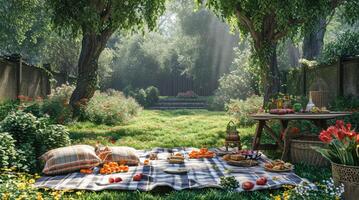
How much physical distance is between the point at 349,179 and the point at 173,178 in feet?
7.96

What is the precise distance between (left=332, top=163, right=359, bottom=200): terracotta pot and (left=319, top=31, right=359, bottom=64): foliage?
718 centimetres

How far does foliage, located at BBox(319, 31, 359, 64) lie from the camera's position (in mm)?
10688

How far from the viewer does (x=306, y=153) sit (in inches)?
266

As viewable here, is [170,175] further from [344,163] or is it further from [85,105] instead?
[85,105]

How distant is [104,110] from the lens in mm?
13727

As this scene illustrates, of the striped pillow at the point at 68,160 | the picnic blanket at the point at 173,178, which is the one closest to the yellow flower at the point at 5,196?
the picnic blanket at the point at 173,178

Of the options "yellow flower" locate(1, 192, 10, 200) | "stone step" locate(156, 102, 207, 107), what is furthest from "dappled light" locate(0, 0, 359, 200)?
"stone step" locate(156, 102, 207, 107)

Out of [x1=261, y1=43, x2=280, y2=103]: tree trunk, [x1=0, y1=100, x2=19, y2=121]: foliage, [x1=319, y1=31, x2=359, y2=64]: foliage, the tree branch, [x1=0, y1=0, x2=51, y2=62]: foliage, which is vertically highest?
[x1=0, y1=0, x2=51, y2=62]: foliage

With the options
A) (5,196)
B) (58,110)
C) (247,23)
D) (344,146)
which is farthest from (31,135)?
(247,23)

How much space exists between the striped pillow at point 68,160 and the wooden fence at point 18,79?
19.7 ft

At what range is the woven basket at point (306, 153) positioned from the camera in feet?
21.8

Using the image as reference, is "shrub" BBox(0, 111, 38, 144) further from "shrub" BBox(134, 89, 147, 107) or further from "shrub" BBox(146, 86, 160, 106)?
"shrub" BBox(146, 86, 160, 106)

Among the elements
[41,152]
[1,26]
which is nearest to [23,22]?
[1,26]

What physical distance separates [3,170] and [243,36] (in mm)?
9411
